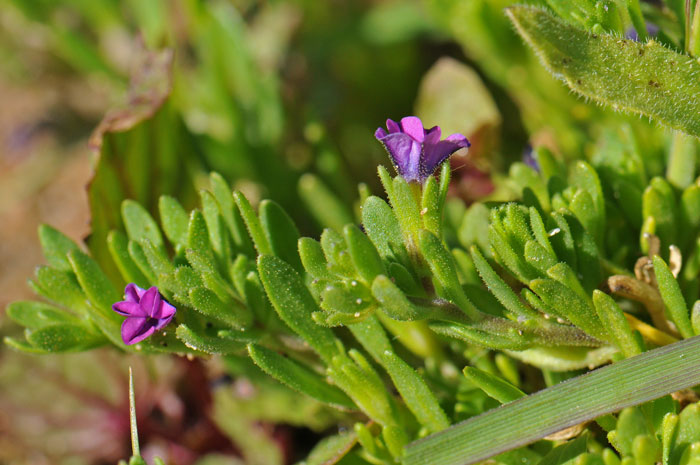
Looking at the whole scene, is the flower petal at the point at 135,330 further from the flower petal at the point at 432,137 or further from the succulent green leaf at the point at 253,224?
the flower petal at the point at 432,137

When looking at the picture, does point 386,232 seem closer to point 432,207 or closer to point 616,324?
point 432,207

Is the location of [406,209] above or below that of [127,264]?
below

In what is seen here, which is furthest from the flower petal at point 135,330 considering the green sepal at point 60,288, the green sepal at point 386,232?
the green sepal at point 386,232

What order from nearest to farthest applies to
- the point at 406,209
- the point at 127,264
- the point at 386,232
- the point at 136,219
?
1. the point at 406,209
2. the point at 386,232
3. the point at 127,264
4. the point at 136,219

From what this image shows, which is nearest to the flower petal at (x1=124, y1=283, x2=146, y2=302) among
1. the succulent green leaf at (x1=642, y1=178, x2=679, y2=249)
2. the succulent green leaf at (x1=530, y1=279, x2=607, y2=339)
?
the succulent green leaf at (x1=530, y1=279, x2=607, y2=339)

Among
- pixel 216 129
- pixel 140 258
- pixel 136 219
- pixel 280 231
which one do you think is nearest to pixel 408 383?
pixel 280 231

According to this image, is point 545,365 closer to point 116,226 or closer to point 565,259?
point 565,259

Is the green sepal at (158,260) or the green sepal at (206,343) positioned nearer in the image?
the green sepal at (206,343)
